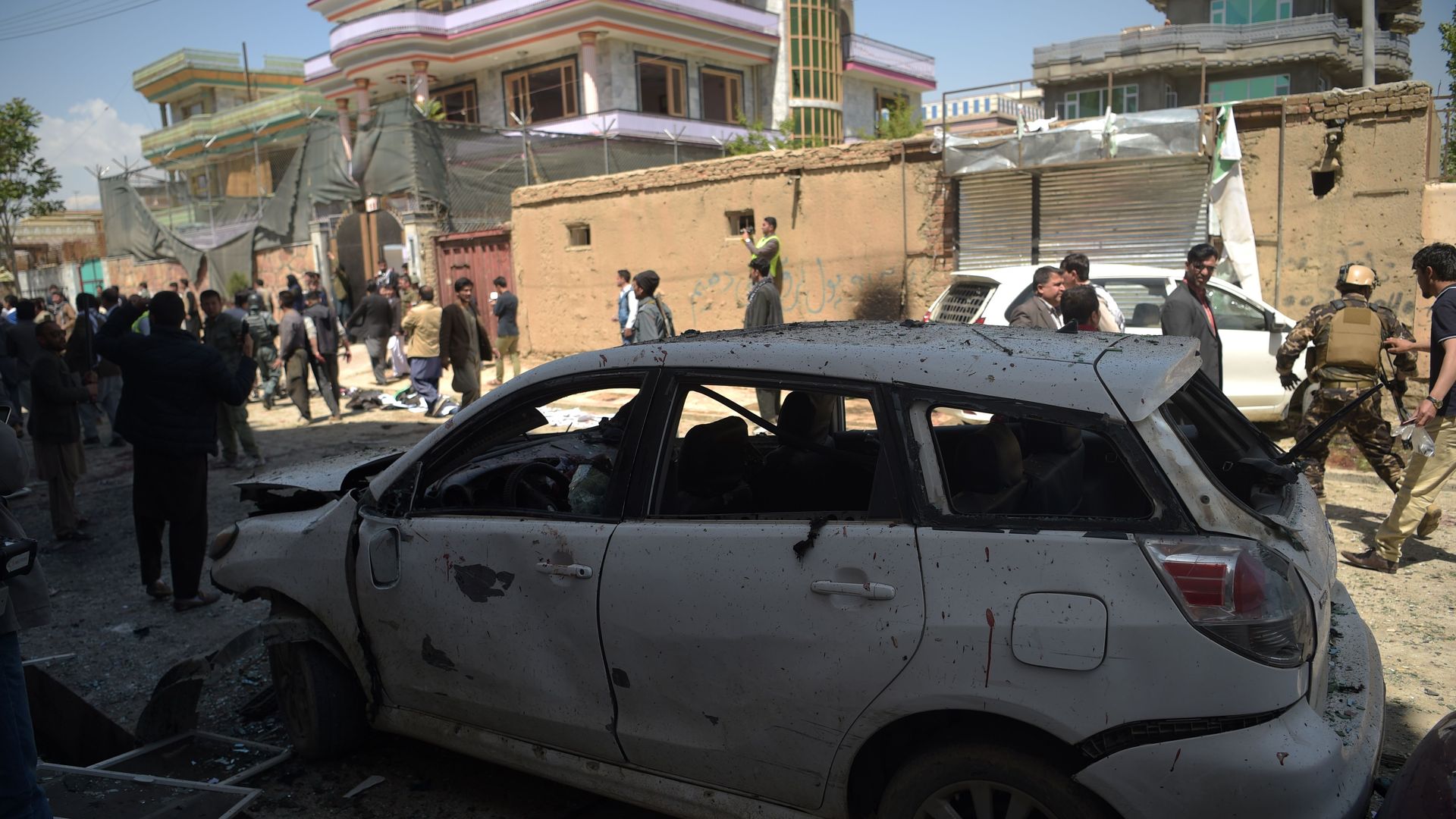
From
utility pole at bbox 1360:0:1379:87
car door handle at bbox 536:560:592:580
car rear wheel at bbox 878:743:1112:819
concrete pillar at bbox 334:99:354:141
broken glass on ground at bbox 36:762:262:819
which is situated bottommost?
broken glass on ground at bbox 36:762:262:819

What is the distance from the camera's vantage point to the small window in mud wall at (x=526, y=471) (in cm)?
305

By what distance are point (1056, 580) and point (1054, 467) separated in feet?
2.12

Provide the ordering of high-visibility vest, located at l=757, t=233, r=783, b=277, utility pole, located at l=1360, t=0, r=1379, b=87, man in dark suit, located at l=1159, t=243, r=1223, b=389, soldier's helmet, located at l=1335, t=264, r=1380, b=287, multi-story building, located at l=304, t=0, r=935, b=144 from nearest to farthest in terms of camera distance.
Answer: soldier's helmet, located at l=1335, t=264, r=1380, b=287 < man in dark suit, located at l=1159, t=243, r=1223, b=389 < high-visibility vest, located at l=757, t=233, r=783, b=277 < utility pole, located at l=1360, t=0, r=1379, b=87 < multi-story building, located at l=304, t=0, r=935, b=144

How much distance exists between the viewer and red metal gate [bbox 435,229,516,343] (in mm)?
17859

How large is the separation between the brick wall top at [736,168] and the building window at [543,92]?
60.1ft

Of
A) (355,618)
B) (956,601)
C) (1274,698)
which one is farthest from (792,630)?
(355,618)

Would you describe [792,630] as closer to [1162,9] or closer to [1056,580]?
[1056,580]

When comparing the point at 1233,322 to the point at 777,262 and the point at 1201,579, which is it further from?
the point at 1201,579

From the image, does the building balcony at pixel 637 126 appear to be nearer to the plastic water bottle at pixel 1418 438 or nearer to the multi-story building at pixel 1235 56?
the multi-story building at pixel 1235 56

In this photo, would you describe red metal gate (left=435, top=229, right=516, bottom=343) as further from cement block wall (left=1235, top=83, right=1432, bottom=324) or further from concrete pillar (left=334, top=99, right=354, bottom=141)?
concrete pillar (left=334, top=99, right=354, bottom=141)

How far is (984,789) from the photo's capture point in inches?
91.1

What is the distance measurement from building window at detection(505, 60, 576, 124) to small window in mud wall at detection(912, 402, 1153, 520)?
31.4m

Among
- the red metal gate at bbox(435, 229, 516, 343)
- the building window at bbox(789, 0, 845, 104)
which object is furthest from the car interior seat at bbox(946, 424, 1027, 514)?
the building window at bbox(789, 0, 845, 104)

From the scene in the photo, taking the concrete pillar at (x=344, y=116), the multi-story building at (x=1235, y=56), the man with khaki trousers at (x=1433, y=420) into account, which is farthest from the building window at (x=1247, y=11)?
the man with khaki trousers at (x=1433, y=420)
